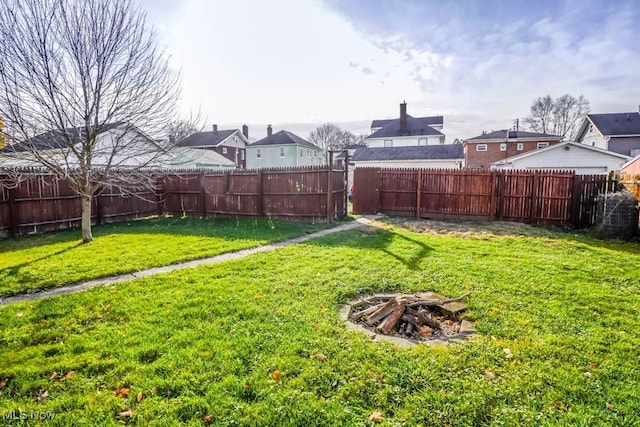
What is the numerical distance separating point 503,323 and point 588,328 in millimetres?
873

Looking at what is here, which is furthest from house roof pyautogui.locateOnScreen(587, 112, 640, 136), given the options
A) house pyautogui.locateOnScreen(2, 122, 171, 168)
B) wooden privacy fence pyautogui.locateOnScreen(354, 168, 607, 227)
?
house pyautogui.locateOnScreen(2, 122, 171, 168)

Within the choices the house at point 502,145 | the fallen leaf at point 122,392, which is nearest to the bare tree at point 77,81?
the fallen leaf at point 122,392

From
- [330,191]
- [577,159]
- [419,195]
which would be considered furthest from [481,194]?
[577,159]

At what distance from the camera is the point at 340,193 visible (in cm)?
1320

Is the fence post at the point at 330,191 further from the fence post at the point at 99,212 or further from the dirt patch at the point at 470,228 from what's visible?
the fence post at the point at 99,212

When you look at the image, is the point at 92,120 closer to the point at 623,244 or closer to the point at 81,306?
the point at 81,306

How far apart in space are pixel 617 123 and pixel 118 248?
129 ft

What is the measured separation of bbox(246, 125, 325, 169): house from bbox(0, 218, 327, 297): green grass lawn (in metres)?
24.8

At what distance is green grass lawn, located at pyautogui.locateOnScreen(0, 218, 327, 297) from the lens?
19.0 feet

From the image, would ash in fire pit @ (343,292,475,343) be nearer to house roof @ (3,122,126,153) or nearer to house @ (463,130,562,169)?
house roof @ (3,122,126,153)

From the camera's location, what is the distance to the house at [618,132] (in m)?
28.7

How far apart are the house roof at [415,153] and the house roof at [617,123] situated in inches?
488

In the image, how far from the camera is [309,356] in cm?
312

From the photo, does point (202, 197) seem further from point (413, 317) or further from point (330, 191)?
point (413, 317)
